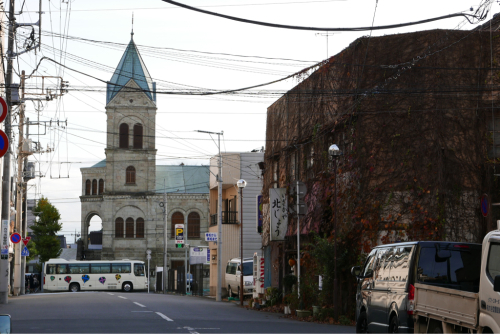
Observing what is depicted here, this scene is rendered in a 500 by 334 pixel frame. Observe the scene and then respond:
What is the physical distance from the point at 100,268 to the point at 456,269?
166ft

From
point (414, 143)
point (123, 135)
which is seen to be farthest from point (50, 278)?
point (414, 143)

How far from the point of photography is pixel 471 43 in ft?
69.3

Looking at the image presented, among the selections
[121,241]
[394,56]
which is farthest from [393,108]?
[121,241]

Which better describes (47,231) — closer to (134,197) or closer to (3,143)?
(134,197)

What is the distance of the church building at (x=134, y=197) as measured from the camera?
76188mm

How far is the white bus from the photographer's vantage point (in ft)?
189

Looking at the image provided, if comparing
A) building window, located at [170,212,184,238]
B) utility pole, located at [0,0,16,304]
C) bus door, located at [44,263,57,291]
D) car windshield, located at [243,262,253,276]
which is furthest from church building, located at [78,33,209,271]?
utility pole, located at [0,0,16,304]

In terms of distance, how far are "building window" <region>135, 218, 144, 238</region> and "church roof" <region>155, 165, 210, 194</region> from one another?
449 cm

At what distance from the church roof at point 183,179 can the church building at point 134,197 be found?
170 centimetres

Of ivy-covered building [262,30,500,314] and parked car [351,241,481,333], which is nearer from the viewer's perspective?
parked car [351,241,481,333]

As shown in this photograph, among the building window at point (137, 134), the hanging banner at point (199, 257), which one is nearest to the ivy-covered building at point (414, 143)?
the hanging banner at point (199, 257)

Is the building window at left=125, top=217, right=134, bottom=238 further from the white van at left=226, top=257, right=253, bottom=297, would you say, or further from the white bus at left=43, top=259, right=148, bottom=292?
the white van at left=226, top=257, right=253, bottom=297

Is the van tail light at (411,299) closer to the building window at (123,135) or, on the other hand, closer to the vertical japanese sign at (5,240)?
the vertical japanese sign at (5,240)

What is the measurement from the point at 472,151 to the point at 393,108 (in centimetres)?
275
